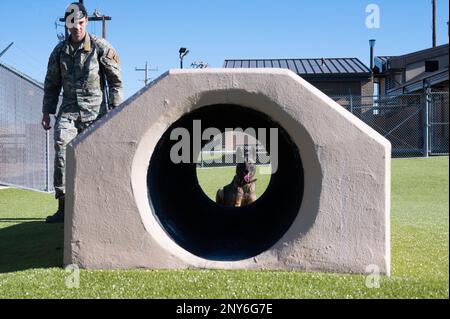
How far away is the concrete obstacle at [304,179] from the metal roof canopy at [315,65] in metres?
17.9

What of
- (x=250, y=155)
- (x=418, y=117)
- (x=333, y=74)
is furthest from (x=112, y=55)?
(x=333, y=74)

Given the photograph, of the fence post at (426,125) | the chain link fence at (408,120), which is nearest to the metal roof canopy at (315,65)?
the chain link fence at (408,120)

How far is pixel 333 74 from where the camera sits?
71.1 feet

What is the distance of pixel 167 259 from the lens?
408 cm

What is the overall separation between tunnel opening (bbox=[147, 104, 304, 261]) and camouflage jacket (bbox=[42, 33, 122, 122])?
0.95m

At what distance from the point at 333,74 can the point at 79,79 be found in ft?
56.3

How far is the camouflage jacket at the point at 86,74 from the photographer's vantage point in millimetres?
5719

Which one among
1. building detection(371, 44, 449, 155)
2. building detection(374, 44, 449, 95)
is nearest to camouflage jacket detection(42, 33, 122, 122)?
building detection(371, 44, 449, 155)

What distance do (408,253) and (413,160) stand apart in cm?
970

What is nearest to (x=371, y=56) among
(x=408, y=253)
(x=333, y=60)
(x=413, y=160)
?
(x=333, y=60)

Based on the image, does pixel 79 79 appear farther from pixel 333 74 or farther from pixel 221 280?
pixel 333 74

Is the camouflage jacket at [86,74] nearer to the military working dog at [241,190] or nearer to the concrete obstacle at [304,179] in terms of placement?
the concrete obstacle at [304,179]

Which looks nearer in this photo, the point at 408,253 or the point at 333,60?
the point at 408,253
